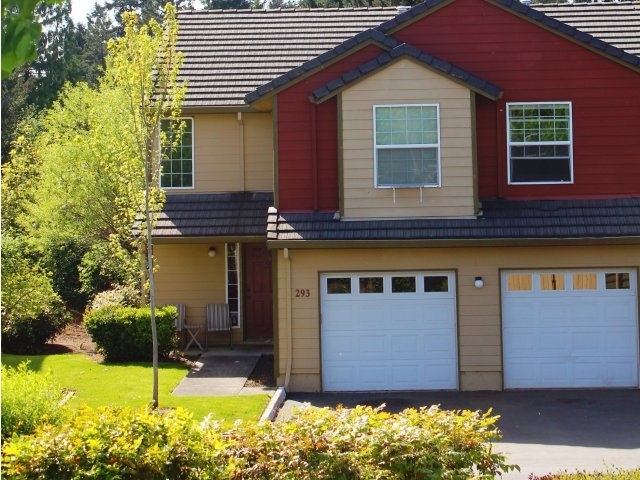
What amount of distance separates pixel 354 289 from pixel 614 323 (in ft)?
15.6

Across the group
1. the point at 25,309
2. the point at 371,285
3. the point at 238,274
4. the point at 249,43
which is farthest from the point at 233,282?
the point at 249,43

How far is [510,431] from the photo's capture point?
43.9 feet

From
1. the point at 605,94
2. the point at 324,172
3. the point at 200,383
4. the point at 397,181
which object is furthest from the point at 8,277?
the point at 605,94

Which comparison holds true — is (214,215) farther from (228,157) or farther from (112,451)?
(112,451)

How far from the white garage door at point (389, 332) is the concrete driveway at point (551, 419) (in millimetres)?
316

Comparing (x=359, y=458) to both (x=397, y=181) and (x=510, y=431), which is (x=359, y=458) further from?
(x=397, y=181)

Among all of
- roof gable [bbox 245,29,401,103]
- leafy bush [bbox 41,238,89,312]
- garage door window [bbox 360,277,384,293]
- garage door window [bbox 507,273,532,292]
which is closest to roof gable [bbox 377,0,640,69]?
roof gable [bbox 245,29,401,103]

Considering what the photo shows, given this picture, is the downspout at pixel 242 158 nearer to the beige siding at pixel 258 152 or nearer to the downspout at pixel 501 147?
the beige siding at pixel 258 152

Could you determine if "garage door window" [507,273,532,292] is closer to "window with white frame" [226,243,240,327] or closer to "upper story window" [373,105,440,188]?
"upper story window" [373,105,440,188]

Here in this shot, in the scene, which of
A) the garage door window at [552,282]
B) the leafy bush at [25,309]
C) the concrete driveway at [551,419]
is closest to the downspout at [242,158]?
the leafy bush at [25,309]

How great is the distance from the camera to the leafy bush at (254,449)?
738 cm

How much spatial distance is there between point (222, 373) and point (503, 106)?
740 centimetres

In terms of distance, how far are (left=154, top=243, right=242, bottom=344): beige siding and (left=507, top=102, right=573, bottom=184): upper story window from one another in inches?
285

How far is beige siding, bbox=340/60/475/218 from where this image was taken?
1645 cm
